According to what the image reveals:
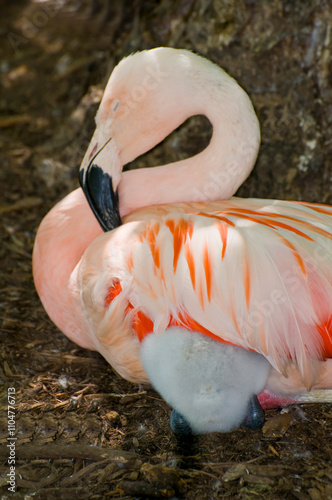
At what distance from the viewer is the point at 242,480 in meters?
2.44

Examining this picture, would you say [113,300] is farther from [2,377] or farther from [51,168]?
[51,168]

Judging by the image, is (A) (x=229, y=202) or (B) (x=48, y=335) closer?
(A) (x=229, y=202)

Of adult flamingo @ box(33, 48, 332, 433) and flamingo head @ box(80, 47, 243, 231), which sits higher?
flamingo head @ box(80, 47, 243, 231)

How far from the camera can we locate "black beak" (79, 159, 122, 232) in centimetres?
282

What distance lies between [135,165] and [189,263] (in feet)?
6.70

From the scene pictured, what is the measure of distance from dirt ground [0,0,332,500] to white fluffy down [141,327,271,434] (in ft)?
0.93

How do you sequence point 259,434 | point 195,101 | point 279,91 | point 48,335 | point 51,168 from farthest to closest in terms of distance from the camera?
point 51,168 < point 279,91 < point 48,335 < point 195,101 < point 259,434

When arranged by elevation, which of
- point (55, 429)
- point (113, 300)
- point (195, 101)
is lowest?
point (55, 429)

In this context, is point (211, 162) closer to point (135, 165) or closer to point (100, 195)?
point (100, 195)

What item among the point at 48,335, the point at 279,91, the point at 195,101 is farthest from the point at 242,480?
the point at 279,91

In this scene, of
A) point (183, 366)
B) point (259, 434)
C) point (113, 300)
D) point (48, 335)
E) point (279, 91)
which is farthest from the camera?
point (279, 91)

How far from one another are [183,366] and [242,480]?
57cm

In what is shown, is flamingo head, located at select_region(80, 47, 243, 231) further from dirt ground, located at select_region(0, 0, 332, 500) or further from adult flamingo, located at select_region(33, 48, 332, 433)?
dirt ground, located at select_region(0, 0, 332, 500)

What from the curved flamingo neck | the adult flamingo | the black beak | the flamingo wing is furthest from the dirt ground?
the curved flamingo neck
